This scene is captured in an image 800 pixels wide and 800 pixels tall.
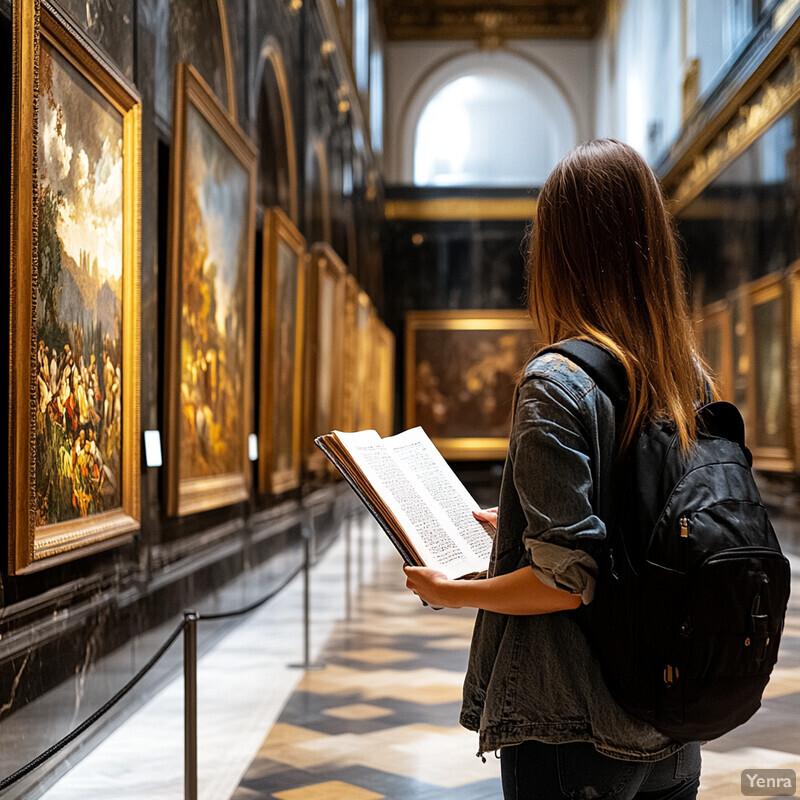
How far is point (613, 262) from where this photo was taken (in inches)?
82.4

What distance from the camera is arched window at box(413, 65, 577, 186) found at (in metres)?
28.6

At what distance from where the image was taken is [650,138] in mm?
23250

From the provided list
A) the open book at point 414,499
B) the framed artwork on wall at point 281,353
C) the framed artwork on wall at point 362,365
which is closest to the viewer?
the open book at point 414,499

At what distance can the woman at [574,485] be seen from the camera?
6.18ft

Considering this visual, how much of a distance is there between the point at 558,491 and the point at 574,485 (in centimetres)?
3

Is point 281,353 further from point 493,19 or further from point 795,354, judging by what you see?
point 493,19

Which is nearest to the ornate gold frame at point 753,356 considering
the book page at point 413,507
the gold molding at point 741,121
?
the gold molding at point 741,121

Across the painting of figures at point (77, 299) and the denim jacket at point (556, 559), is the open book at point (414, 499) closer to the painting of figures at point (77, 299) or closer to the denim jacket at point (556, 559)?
the denim jacket at point (556, 559)

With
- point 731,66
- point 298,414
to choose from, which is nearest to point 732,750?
point 298,414

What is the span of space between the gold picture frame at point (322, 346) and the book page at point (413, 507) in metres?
9.65

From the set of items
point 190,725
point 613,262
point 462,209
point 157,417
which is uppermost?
point 462,209

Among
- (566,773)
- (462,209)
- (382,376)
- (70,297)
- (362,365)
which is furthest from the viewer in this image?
(462,209)

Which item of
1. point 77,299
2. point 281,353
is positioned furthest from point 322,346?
point 77,299

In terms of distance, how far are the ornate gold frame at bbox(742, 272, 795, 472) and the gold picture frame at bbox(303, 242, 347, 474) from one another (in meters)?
5.53
